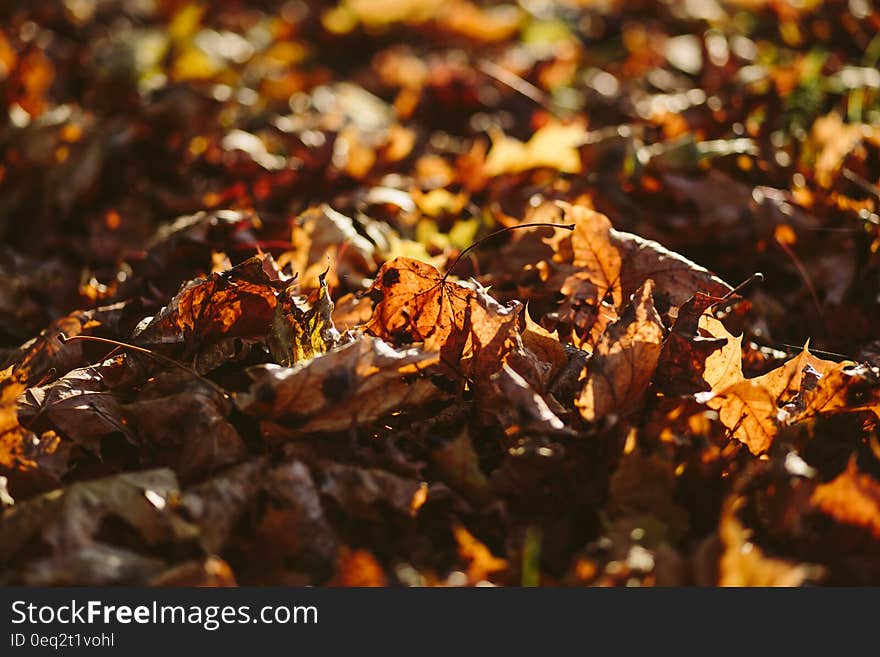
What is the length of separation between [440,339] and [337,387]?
0.27 m

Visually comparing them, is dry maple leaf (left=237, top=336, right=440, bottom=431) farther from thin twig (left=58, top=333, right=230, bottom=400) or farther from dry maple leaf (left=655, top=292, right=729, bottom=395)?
dry maple leaf (left=655, top=292, right=729, bottom=395)

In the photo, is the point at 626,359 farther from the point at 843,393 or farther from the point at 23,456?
the point at 23,456

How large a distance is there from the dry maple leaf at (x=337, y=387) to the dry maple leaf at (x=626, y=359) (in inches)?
11.0

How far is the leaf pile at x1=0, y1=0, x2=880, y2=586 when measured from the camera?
1.17 m

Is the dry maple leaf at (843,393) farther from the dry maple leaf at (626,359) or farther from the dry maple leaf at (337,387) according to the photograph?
the dry maple leaf at (337,387)

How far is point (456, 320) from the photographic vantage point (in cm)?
146

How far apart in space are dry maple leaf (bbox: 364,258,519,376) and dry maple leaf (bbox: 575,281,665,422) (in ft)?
0.53

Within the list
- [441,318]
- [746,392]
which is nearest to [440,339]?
[441,318]

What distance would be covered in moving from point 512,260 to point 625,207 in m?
0.42

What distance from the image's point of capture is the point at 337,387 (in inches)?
49.7

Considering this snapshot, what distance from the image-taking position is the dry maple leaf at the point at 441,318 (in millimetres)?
1404

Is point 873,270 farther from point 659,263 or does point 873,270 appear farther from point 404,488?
point 404,488

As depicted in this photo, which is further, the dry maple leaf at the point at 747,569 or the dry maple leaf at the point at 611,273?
the dry maple leaf at the point at 611,273

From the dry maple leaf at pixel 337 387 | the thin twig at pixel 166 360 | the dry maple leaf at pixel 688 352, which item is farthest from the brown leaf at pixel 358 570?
the dry maple leaf at pixel 688 352
